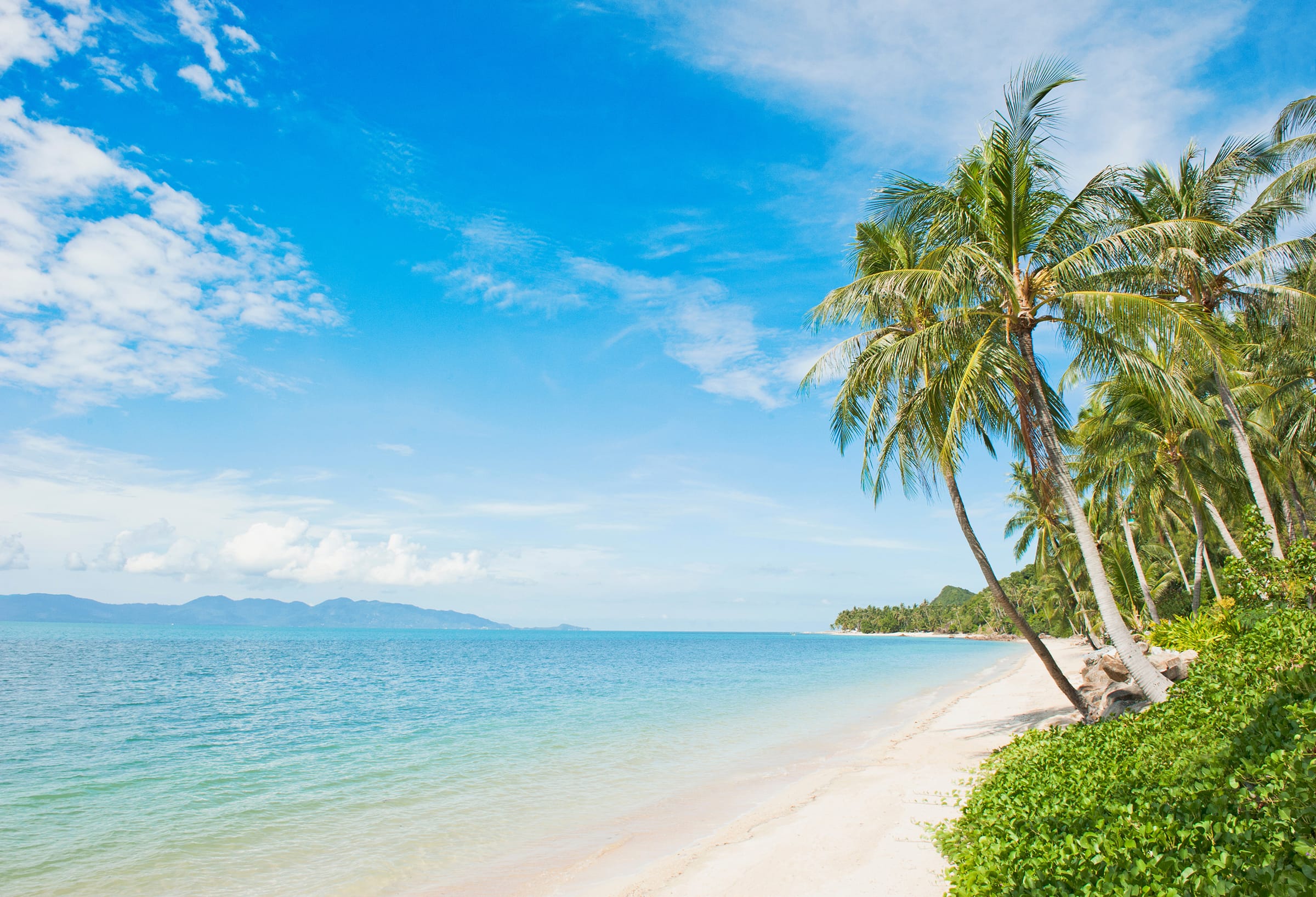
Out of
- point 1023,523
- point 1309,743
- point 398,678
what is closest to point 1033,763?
point 1309,743

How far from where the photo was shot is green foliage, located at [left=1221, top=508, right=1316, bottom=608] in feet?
31.6

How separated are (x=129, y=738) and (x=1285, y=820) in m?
21.9

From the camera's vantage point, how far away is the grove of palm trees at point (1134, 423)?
353cm

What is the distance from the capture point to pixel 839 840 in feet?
25.5

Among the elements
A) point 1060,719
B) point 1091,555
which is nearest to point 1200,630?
point 1060,719

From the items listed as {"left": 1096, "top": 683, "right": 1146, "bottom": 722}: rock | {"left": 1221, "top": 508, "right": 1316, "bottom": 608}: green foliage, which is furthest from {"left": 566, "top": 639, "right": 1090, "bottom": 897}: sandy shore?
{"left": 1221, "top": 508, "right": 1316, "bottom": 608}: green foliage

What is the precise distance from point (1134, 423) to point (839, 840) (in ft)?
45.9

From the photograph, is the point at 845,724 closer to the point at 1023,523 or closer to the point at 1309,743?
the point at 1309,743

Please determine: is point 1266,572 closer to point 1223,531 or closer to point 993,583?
point 993,583

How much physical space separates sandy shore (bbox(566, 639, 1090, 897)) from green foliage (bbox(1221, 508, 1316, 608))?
4950mm

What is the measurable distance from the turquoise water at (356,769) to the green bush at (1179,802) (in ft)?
19.3

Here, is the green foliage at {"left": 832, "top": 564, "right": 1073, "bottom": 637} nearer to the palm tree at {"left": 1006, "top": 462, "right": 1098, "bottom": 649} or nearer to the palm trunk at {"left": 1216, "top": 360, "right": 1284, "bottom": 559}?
the palm tree at {"left": 1006, "top": 462, "right": 1098, "bottom": 649}

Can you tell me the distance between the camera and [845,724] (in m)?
19.1

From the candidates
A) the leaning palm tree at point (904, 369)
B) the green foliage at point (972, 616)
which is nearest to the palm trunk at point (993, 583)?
the leaning palm tree at point (904, 369)
